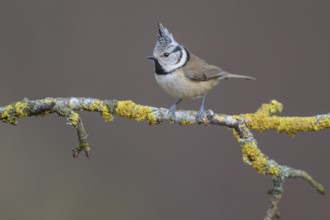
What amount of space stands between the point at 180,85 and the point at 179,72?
5.0 inches

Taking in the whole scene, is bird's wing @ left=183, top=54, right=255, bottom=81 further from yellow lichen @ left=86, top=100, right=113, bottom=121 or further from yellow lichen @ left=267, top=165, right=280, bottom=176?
yellow lichen @ left=267, top=165, right=280, bottom=176

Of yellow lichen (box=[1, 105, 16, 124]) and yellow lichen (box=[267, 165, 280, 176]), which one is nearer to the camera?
yellow lichen (box=[267, 165, 280, 176])

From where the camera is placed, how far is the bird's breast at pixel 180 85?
136 inches

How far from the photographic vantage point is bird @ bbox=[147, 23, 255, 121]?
136 inches

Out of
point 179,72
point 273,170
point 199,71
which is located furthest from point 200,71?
point 273,170

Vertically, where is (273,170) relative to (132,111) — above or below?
below

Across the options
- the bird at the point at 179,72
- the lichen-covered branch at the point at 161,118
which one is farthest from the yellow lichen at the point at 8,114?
the bird at the point at 179,72

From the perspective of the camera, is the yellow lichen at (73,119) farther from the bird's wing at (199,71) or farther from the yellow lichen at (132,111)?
the bird's wing at (199,71)

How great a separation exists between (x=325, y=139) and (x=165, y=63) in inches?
79.0

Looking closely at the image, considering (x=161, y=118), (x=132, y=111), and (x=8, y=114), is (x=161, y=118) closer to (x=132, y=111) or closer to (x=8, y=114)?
(x=132, y=111)

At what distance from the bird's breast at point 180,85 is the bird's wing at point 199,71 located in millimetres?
30

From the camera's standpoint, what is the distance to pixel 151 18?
19.1ft

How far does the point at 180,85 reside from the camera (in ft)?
11.4

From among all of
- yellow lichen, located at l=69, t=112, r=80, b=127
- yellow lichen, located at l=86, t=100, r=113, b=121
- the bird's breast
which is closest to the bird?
the bird's breast
